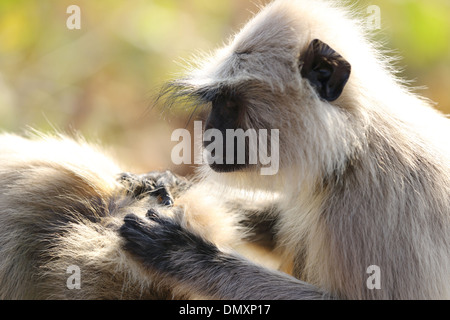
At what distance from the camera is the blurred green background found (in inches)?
269

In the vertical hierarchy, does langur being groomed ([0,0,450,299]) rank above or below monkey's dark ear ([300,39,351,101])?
below

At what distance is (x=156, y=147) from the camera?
24.5 feet

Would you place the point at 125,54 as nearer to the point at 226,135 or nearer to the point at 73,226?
the point at 226,135

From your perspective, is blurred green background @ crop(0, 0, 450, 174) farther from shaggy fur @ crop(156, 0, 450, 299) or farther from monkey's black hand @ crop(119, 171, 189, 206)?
shaggy fur @ crop(156, 0, 450, 299)

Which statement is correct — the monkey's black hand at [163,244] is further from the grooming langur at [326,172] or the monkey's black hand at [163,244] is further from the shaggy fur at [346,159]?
the shaggy fur at [346,159]

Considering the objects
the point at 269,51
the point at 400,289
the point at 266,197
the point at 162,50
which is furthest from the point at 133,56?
the point at 400,289

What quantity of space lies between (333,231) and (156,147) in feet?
16.6

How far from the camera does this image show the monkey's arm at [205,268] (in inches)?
104

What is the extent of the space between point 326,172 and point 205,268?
67cm

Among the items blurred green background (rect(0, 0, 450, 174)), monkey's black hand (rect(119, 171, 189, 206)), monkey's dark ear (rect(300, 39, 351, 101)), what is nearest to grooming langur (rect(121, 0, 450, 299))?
monkey's dark ear (rect(300, 39, 351, 101))

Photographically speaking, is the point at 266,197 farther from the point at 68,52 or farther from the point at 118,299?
the point at 68,52

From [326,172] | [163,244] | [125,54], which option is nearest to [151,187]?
[163,244]

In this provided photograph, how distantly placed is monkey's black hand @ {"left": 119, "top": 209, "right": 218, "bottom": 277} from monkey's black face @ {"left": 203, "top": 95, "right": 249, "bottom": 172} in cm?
38

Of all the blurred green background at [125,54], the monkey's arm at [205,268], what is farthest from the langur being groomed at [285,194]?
the blurred green background at [125,54]
